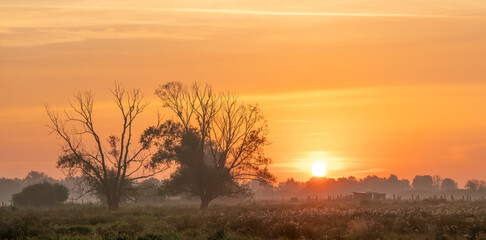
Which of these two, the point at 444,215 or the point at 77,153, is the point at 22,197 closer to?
the point at 77,153

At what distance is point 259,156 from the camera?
64.3 m

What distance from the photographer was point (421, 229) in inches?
1171

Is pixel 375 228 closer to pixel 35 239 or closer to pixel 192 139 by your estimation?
pixel 35 239

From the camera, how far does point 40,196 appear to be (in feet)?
262

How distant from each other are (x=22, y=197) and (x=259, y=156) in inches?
1402

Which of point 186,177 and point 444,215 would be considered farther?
point 186,177

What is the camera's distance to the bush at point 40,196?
261 ft

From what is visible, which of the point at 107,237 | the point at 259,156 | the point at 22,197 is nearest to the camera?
the point at 107,237

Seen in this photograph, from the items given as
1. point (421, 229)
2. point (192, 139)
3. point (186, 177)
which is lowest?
point (421, 229)

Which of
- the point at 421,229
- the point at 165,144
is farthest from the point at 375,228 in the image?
the point at 165,144

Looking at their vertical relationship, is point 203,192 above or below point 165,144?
below

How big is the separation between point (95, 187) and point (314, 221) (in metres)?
39.7

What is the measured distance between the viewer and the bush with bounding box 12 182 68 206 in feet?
261

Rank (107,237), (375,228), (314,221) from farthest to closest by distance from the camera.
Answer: (314,221)
(375,228)
(107,237)
